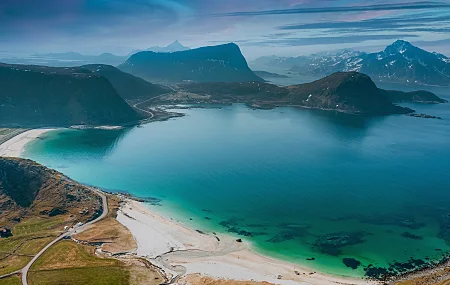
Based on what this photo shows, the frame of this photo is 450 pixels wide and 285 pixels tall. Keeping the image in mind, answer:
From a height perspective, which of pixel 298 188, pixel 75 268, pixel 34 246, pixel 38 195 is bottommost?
pixel 75 268

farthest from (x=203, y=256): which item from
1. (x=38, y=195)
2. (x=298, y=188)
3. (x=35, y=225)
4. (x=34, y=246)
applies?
(x=38, y=195)

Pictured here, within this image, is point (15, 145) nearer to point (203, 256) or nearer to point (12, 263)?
point (12, 263)

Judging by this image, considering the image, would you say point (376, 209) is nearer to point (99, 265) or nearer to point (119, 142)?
point (99, 265)

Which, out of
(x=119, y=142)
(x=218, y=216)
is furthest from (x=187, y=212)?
(x=119, y=142)

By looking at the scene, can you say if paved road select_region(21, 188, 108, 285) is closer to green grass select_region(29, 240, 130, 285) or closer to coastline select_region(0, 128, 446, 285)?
green grass select_region(29, 240, 130, 285)

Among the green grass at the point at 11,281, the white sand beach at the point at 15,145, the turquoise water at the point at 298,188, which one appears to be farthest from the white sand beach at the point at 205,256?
the white sand beach at the point at 15,145

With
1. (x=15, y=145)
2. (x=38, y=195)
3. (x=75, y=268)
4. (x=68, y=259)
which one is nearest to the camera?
(x=75, y=268)

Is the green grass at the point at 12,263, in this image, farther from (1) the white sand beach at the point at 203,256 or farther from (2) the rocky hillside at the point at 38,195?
(1) the white sand beach at the point at 203,256
